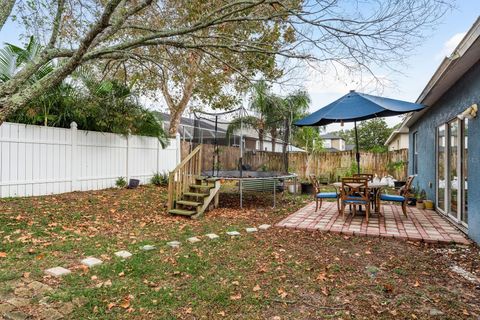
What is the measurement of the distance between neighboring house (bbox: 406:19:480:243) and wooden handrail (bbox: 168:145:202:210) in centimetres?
517

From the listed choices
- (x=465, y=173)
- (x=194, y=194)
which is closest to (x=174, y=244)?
(x=194, y=194)

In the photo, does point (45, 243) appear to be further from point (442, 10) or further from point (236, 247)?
point (442, 10)

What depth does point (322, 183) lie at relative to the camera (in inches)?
538

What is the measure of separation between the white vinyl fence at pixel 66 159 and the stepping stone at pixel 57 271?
14.4 ft

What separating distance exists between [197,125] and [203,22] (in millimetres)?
3284

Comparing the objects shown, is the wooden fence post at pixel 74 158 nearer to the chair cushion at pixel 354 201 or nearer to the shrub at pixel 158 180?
the shrub at pixel 158 180

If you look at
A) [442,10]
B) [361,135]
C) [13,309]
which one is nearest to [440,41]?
[442,10]

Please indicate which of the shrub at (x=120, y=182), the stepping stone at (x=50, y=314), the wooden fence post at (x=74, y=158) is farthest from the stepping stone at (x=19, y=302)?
the shrub at (x=120, y=182)

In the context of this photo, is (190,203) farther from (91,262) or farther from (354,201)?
(354,201)

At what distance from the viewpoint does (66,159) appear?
7.90m

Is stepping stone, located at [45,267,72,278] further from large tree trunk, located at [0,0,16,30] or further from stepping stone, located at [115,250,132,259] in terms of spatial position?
large tree trunk, located at [0,0,16,30]

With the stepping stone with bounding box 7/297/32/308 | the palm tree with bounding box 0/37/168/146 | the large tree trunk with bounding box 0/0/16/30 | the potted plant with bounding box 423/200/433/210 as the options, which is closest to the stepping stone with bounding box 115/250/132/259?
the stepping stone with bounding box 7/297/32/308

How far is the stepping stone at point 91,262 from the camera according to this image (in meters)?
3.58

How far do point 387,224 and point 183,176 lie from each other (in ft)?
14.4
